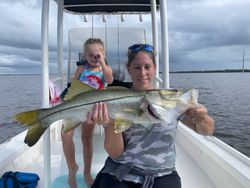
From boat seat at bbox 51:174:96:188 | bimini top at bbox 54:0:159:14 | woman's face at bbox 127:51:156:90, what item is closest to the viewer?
woman's face at bbox 127:51:156:90

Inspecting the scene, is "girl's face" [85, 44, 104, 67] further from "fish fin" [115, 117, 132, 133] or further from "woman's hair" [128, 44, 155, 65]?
"fish fin" [115, 117, 132, 133]

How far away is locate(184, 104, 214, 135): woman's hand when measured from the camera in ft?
7.99

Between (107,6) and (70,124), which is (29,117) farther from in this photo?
(107,6)

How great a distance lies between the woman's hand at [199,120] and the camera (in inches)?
95.9

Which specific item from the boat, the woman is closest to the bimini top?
the boat

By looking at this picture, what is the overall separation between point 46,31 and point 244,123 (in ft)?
55.2

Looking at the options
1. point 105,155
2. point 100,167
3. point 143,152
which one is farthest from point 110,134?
point 105,155

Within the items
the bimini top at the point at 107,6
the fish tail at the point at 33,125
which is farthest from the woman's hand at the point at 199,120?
the bimini top at the point at 107,6

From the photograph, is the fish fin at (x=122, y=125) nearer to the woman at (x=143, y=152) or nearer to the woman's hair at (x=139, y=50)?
the woman at (x=143, y=152)

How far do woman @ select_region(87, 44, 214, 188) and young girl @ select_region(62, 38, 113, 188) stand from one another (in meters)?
1.25

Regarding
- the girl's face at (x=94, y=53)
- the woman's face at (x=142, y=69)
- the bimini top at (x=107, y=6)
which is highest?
the bimini top at (x=107, y=6)

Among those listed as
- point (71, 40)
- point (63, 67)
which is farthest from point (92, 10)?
point (63, 67)

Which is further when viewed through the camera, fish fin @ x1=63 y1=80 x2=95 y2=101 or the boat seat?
the boat seat

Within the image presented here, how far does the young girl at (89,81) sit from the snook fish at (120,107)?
1.42m
